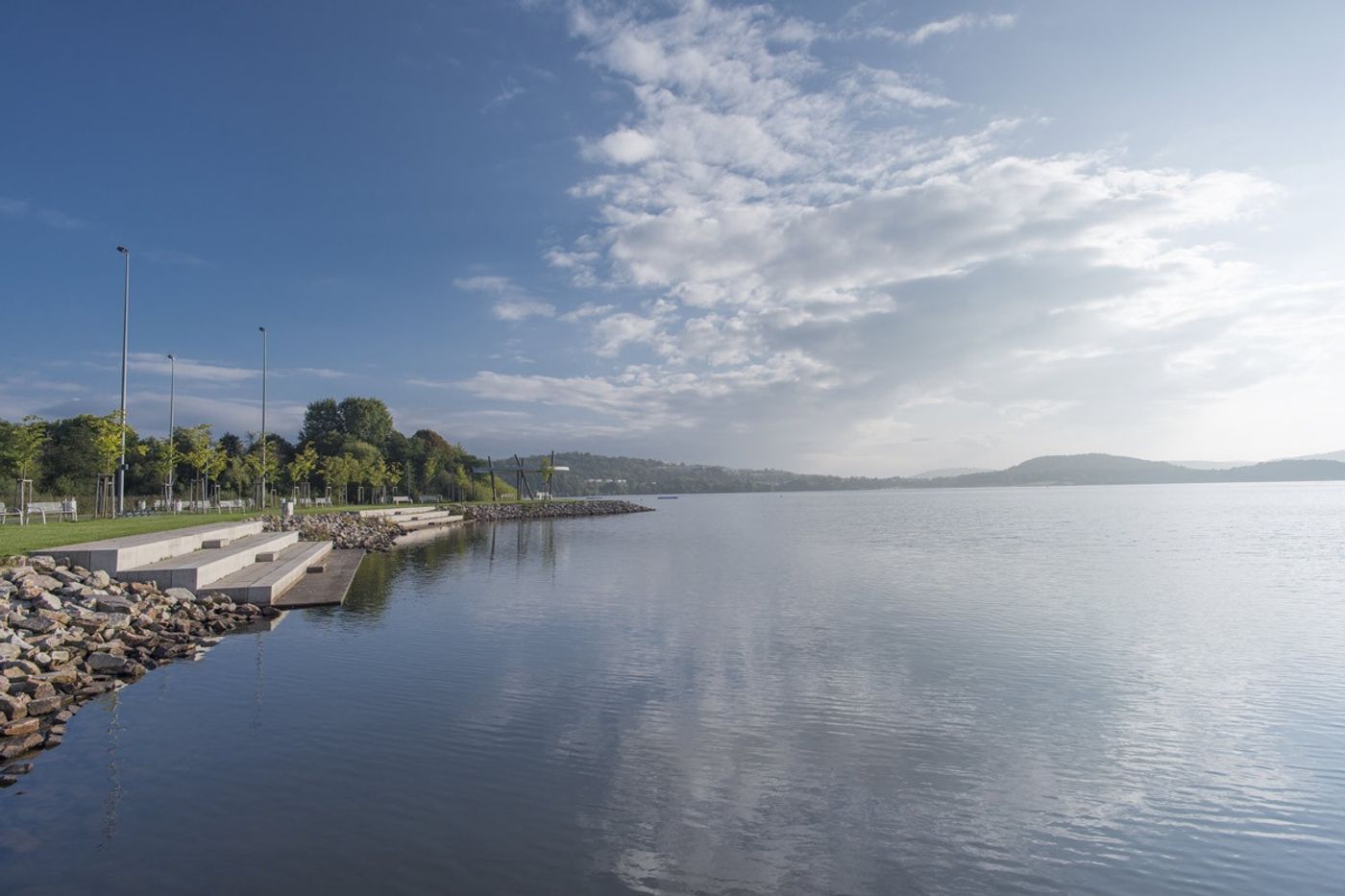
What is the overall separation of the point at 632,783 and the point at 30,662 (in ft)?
28.9

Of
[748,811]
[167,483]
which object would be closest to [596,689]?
[748,811]

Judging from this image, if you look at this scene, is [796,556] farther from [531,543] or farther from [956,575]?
[531,543]

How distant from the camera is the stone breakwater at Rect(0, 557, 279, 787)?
368 inches

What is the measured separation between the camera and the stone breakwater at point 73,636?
30.6 feet

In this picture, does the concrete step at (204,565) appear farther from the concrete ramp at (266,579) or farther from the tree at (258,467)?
the tree at (258,467)

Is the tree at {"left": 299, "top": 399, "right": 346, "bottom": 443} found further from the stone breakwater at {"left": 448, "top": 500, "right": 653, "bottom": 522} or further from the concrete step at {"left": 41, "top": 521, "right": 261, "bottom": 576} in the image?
the concrete step at {"left": 41, "top": 521, "right": 261, "bottom": 576}

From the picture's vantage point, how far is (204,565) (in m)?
17.4

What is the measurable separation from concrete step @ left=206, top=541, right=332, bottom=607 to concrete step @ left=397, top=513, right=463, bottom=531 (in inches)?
1069

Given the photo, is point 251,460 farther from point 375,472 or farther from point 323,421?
point 323,421

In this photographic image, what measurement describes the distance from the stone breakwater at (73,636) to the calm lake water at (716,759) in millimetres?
436

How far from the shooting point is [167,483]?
42188 mm

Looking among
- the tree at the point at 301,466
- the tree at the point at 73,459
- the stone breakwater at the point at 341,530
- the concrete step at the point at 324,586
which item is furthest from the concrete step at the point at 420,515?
the concrete step at the point at 324,586

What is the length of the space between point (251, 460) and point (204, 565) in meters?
40.1

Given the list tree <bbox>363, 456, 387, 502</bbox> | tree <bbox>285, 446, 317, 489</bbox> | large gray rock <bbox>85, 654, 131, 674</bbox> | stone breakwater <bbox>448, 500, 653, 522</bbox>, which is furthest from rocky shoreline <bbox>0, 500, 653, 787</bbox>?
tree <bbox>363, 456, 387, 502</bbox>
